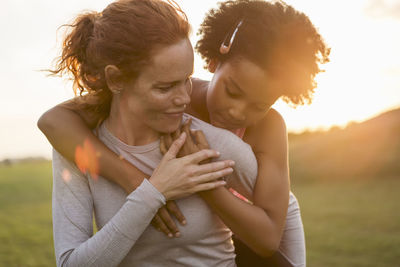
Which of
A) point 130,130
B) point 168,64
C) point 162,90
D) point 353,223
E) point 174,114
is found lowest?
point 353,223

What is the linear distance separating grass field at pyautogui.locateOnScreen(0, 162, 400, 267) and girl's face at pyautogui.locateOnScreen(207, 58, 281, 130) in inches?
135

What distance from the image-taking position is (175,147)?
1.98 meters

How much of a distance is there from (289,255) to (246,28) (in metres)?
1.60

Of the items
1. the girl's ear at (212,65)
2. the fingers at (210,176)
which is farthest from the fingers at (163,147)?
the girl's ear at (212,65)

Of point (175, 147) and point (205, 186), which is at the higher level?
point (175, 147)

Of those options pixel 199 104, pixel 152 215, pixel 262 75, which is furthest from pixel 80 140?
pixel 262 75

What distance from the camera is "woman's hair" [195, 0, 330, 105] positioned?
2480 millimetres

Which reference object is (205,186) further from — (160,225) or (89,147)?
(89,147)

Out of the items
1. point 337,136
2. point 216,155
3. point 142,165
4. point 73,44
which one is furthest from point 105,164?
point 337,136

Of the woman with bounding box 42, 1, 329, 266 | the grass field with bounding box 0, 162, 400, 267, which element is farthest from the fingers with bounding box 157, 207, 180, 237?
the grass field with bounding box 0, 162, 400, 267

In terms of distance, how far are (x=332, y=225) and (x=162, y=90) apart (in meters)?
5.85

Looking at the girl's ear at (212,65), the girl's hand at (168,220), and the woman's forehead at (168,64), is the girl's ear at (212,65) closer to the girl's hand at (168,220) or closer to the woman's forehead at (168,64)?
the woman's forehead at (168,64)

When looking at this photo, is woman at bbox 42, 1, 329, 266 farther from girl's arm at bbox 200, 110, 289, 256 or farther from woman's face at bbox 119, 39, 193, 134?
woman's face at bbox 119, 39, 193, 134

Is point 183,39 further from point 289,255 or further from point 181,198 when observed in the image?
point 289,255
